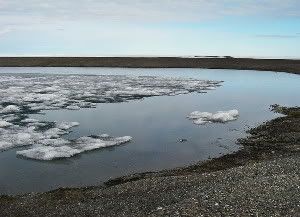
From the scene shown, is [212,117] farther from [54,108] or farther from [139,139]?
[54,108]

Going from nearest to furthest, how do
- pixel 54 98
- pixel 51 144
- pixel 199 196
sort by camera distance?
pixel 199 196, pixel 51 144, pixel 54 98

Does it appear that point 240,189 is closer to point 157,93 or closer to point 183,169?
point 183,169

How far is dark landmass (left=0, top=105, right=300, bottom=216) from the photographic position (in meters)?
10.7

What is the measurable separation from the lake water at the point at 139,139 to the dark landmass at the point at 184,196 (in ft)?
4.48

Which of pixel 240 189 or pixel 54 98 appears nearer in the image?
pixel 240 189

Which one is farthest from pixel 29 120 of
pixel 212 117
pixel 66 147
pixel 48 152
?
pixel 212 117

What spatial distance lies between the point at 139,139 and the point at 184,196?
9.88 metres

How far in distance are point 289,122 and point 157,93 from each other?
19156 mm

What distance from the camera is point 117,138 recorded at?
21266mm

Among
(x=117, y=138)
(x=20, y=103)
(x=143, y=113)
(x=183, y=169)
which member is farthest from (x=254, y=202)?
(x=20, y=103)

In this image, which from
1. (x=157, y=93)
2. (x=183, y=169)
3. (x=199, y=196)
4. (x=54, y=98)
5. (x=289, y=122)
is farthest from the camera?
(x=157, y=93)

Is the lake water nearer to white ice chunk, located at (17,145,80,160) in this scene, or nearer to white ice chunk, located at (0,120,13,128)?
white ice chunk, located at (17,145,80,160)

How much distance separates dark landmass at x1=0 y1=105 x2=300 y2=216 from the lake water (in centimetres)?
136

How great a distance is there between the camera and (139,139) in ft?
70.8
